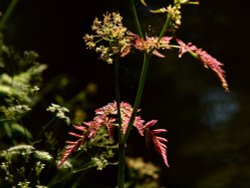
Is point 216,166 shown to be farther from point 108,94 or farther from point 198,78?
point 108,94

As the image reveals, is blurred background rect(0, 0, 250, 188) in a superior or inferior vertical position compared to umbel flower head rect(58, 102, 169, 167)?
superior

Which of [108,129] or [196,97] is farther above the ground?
[196,97]

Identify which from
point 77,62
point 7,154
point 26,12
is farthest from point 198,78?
point 7,154

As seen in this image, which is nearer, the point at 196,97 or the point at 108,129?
the point at 108,129

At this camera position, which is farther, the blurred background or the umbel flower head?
the blurred background

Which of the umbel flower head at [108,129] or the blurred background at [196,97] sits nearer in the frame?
the umbel flower head at [108,129]

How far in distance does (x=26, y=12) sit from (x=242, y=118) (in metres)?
1.42

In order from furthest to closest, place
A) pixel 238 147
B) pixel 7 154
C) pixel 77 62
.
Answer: pixel 77 62 < pixel 238 147 < pixel 7 154

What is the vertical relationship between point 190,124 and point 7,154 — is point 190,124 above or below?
above

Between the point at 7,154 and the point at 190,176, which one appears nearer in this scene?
the point at 7,154

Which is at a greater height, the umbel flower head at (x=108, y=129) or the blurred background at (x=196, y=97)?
the blurred background at (x=196, y=97)

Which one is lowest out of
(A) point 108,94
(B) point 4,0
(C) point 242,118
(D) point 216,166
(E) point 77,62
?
(D) point 216,166

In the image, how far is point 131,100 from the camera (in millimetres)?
2279

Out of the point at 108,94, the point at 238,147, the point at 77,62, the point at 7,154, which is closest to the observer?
the point at 7,154
